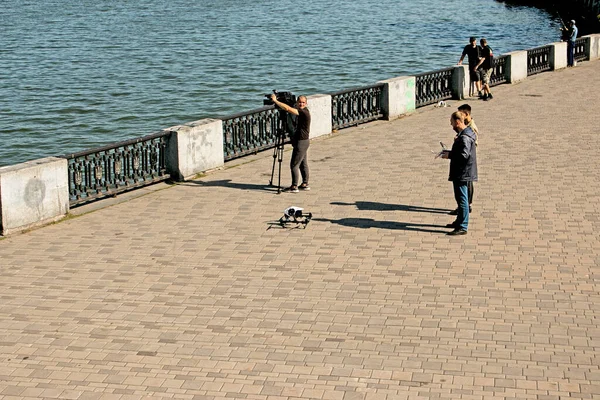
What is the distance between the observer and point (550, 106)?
21.4m

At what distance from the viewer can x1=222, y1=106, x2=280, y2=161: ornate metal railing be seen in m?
16.3

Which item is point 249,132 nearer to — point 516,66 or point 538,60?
point 516,66

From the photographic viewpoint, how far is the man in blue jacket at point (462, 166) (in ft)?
39.6

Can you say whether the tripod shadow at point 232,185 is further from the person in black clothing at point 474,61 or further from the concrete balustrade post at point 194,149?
the person in black clothing at point 474,61

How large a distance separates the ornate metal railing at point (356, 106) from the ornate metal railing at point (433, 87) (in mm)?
1507

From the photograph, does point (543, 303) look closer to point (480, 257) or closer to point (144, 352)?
point (480, 257)

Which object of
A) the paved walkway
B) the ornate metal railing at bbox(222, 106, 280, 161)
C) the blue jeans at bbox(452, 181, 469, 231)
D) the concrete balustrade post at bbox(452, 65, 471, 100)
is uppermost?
the concrete balustrade post at bbox(452, 65, 471, 100)

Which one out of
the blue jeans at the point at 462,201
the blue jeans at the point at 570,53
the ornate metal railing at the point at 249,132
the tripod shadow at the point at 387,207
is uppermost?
the blue jeans at the point at 570,53

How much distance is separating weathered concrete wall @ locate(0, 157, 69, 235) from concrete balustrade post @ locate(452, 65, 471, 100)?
1136 cm

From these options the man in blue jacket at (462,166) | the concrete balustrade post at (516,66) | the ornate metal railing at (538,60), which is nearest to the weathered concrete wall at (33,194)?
the man in blue jacket at (462,166)

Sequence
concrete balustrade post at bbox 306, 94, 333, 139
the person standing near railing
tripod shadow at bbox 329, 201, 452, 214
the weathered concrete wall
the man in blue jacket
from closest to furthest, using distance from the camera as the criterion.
Result: the man in blue jacket, the weathered concrete wall, tripod shadow at bbox 329, 201, 452, 214, concrete balustrade post at bbox 306, 94, 333, 139, the person standing near railing

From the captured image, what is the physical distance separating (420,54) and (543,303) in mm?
36193

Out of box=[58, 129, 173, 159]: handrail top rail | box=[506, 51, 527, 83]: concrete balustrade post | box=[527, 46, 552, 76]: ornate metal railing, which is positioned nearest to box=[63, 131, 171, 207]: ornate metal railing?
box=[58, 129, 173, 159]: handrail top rail

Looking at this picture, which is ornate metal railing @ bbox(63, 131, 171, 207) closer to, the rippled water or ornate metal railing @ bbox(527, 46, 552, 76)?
the rippled water
